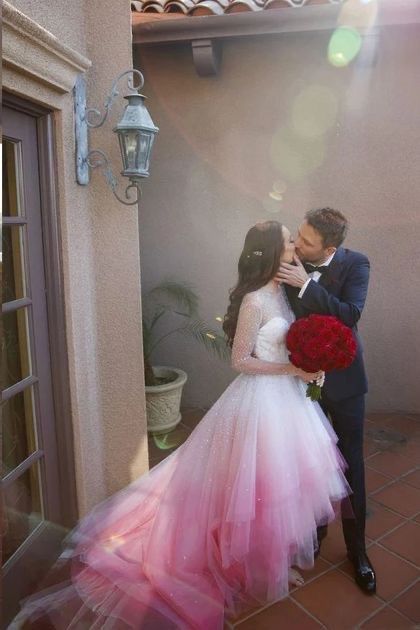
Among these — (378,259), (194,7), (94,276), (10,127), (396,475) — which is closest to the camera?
(10,127)

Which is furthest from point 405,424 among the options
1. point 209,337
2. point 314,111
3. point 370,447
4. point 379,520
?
point 314,111

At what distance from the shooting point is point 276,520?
9.14 ft

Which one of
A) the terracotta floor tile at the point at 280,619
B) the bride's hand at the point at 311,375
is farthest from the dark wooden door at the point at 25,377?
the bride's hand at the point at 311,375

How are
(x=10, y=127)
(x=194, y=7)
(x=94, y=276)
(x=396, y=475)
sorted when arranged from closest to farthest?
(x=10, y=127), (x=94, y=276), (x=396, y=475), (x=194, y=7)

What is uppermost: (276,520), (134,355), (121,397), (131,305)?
(131,305)

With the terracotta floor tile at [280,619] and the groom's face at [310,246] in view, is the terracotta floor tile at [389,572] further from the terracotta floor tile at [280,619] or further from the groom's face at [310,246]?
the groom's face at [310,246]

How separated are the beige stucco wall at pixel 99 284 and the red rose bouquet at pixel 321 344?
130 centimetres

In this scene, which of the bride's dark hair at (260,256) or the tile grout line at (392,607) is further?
the bride's dark hair at (260,256)

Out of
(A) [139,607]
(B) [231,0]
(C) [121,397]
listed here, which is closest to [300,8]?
(B) [231,0]

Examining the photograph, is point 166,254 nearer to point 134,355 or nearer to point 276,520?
point 134,355

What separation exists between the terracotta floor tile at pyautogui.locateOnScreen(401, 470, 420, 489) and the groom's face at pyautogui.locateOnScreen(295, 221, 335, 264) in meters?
2.26

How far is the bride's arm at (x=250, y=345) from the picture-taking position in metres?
2.94

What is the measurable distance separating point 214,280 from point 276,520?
10.9 ft

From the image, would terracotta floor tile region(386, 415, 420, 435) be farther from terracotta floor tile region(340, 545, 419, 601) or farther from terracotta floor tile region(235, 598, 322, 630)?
terracotta floor tile region(235, 598, 322, 630)
